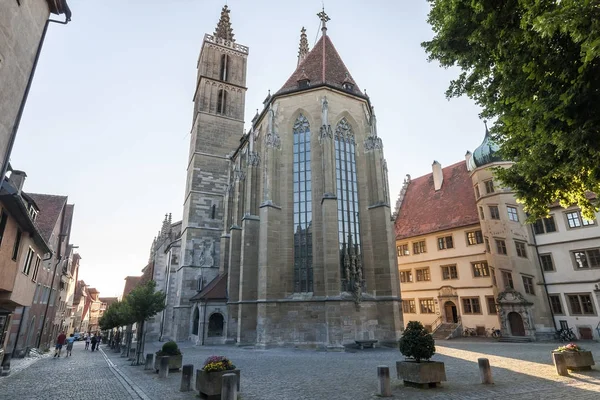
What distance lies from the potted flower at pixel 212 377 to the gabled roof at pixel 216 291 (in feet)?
57.5

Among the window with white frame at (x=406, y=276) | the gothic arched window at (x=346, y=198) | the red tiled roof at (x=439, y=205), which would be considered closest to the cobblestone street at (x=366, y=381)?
the gothic arched window at (x=346, y=198)

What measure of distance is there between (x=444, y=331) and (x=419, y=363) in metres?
20.3

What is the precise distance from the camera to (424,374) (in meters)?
8.45

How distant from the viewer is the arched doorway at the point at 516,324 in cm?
2284

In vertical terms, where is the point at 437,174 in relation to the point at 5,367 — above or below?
above

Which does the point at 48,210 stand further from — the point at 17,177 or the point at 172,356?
the point at 172,356

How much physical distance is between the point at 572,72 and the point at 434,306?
26588mm

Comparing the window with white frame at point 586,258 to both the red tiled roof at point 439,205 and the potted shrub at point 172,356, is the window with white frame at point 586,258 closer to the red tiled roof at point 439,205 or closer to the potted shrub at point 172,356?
the red tiled roof at point 439,205

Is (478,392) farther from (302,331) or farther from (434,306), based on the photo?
(434,306)

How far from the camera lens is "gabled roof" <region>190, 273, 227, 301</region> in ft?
82.5

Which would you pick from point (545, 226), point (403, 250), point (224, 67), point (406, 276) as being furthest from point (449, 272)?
point (224, 67)

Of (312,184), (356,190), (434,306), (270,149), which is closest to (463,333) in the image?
(434,306)

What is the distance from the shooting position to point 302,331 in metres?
18.6

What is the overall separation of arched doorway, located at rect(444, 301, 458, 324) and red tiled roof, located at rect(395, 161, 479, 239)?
6299mm
